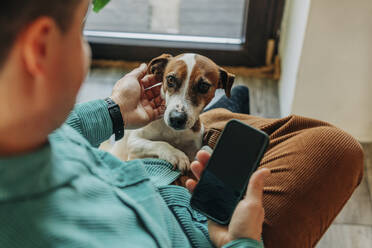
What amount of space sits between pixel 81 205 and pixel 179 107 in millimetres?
745

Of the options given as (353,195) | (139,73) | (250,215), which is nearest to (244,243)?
(250,215)

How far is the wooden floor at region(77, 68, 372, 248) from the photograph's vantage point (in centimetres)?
155

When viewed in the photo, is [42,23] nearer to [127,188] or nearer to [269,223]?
[127,188]

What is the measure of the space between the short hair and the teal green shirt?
0.15 metres

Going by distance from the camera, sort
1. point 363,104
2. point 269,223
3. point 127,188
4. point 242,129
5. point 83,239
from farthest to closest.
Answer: point 363,104, point 269,223, point 242,129, point 127,188, point 83,239

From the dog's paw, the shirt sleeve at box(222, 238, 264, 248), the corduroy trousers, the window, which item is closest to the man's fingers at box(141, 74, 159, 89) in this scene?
the dog's paw

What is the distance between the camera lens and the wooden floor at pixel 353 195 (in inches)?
61.0

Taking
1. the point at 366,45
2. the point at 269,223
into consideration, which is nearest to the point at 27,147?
the point at 269,223

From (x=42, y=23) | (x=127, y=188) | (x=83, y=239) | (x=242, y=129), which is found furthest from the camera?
(x=242, y=129)

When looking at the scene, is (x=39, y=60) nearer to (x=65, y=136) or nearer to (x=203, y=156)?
(x=65, y=136)

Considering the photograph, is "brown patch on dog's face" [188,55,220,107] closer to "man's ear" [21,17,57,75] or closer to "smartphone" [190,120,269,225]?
"smartphone" [190,120,269,225]

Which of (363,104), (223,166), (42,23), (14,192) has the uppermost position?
(42,23)

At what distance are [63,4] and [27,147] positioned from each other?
19 cm

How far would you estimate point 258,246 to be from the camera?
2.48ft
